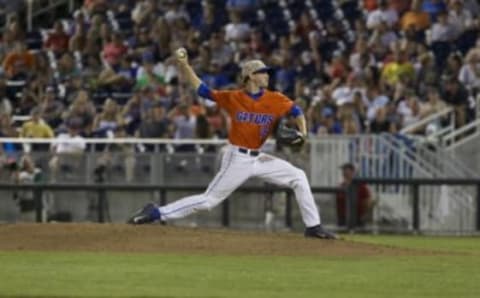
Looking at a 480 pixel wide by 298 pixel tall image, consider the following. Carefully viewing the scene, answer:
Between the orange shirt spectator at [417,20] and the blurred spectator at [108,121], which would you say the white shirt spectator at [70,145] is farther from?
the orange shirt spectator at [417,20]

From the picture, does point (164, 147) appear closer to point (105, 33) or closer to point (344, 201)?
point (344, 201)

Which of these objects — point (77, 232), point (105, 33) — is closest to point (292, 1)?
point (105, 33)

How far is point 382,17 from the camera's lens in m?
29.9

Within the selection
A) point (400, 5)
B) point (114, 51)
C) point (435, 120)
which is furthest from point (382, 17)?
point (114, 51)

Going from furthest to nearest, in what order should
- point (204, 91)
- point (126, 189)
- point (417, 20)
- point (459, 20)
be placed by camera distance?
point (417, 20) < point (459, 20) < point (126, 189) < point (204, 91)

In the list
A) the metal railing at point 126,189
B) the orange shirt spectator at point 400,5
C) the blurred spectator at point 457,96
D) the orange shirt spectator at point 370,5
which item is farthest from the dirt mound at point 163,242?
the orange shirt spectator at point 370,5

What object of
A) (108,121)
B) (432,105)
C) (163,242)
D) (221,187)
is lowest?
(163,242)

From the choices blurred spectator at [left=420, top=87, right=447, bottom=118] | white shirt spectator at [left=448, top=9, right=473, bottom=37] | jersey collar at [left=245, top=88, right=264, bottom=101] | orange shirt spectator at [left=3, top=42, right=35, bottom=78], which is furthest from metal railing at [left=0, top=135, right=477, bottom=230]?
jersey collar at [left=245, top=88, right=264, bottom=101]

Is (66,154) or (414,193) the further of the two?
(66,154)

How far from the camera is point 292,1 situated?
3244 centimetres

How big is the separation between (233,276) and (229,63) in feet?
52.8

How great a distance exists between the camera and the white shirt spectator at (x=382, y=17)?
29766 millimetres

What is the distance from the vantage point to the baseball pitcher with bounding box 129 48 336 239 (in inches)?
730

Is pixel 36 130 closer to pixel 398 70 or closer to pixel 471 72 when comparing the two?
pixel 398 70
